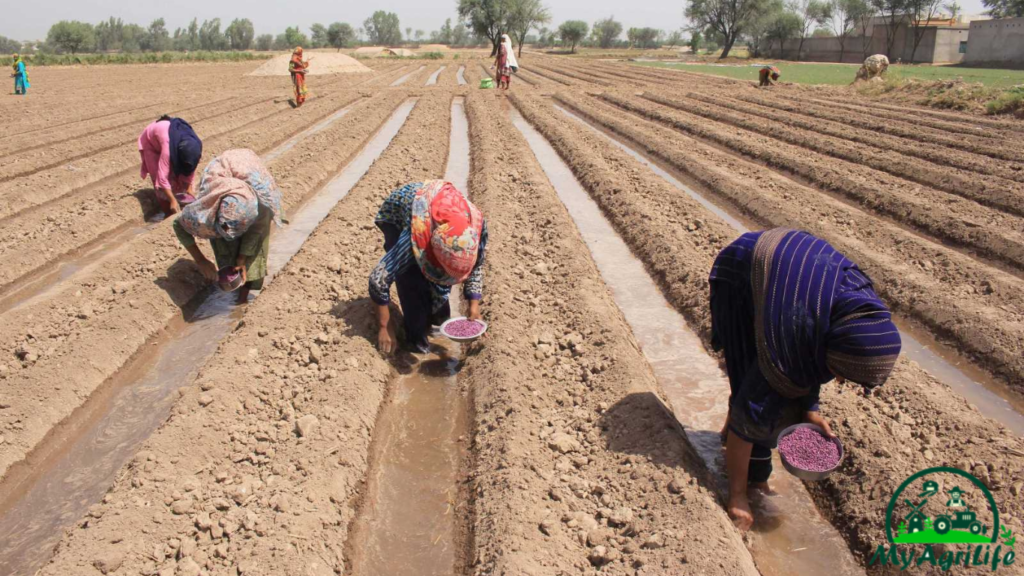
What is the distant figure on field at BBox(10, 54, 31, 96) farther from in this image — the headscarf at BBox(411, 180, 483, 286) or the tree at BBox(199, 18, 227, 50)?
the tree at BBox(199, 18, 227, 50)

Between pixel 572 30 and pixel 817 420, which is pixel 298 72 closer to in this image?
pixel 817 420

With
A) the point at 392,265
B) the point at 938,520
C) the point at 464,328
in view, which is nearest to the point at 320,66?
the point at 392,265

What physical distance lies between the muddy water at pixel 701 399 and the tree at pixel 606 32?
102054mm

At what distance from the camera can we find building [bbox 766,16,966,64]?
33.6 metres

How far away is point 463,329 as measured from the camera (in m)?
3.53

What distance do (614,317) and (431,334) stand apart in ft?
4.09

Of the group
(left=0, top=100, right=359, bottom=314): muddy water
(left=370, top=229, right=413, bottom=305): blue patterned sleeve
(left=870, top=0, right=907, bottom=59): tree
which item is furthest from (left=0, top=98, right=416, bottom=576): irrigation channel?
(left=870, top=0, right=907, bottom=59): tree

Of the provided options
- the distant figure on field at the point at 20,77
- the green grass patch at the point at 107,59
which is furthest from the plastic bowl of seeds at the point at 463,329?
the green grass patch at the point at 107,59

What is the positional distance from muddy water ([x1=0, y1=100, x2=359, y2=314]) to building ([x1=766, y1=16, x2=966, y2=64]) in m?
38.1

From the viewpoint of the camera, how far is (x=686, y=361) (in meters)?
4.01

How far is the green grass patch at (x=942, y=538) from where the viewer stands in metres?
2.42

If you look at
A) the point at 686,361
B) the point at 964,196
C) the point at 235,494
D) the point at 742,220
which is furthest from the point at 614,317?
the point at 964,196

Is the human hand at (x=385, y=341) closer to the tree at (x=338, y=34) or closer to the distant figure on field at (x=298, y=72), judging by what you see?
the distant figure on field at (x=298, y=72)

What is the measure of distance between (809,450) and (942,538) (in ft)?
1.96
